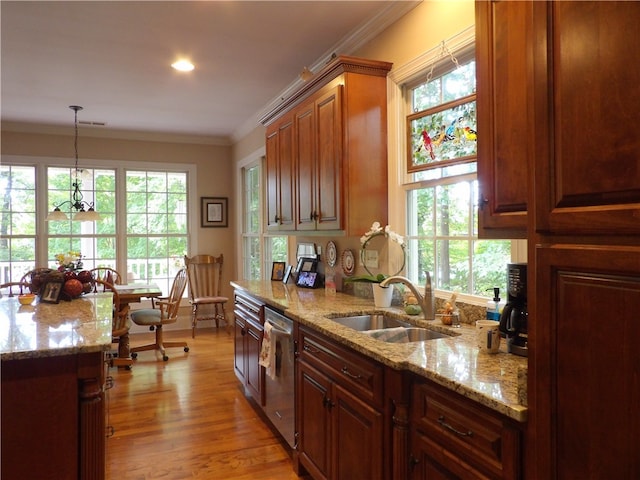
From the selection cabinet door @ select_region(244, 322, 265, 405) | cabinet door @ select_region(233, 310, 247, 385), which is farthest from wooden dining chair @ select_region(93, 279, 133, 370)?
cabinet door @ select_region(244, 322, 265, 405)

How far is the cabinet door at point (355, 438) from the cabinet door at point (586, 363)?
2.36 ft

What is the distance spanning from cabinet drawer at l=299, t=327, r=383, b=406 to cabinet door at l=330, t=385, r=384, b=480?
0.17 feet

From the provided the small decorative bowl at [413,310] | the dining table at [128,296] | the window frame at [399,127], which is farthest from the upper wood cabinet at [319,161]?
the dining table at [128,296]

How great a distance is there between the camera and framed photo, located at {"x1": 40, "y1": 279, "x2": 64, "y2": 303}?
2.91 metres

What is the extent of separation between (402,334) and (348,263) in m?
1.14

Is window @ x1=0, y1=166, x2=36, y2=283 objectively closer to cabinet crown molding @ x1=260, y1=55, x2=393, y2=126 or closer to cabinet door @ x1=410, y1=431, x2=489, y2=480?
cabinet crown molding @ x1=260, y1=55, x2=393, y2=126

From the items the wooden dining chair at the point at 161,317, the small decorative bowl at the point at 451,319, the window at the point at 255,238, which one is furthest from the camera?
the window at the point at 255,238

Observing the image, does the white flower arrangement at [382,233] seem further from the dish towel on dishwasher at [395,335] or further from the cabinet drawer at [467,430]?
the cabinet drawer at [467,430]

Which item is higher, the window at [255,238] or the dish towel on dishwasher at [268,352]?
the window at [255,238]

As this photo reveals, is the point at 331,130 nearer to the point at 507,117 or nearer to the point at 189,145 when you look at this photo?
the point at 507,117

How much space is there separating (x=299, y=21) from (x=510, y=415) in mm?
2662

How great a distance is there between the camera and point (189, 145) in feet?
21.1

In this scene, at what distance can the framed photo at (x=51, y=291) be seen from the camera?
115 inches

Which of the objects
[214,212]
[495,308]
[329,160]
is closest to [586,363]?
[495,308]
